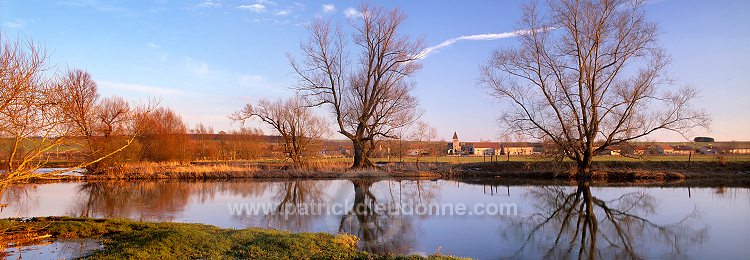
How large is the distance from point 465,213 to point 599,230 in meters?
3.76

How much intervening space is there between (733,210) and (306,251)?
1419 centimetres

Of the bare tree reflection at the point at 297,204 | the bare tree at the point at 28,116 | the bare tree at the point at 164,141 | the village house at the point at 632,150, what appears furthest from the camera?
the bare tree at the point at 164,141

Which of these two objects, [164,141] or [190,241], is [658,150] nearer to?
[164,141]

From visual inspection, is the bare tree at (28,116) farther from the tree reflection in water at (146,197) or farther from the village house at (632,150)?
the village house at (632,150)

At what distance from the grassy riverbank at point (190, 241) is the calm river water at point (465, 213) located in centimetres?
119

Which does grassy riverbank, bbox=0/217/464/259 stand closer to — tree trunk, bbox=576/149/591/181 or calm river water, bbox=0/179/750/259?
calm river water, bbox=0/179/750/259

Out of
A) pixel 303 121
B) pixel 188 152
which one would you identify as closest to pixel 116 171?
pixel 188 152

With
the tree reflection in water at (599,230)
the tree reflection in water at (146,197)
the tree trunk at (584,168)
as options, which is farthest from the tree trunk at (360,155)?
the tree reflection in water at (599,230)

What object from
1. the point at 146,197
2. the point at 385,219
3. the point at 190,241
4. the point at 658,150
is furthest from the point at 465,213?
the point at 658,150

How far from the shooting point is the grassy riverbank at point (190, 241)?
25.0 feet

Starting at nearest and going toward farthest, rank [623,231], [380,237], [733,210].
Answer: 1. [380,237]
2. [623,231]
3. [733,210]

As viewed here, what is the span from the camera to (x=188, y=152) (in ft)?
124

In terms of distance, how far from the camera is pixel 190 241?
27.3 feet

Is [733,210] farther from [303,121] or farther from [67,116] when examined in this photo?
[303,121]
